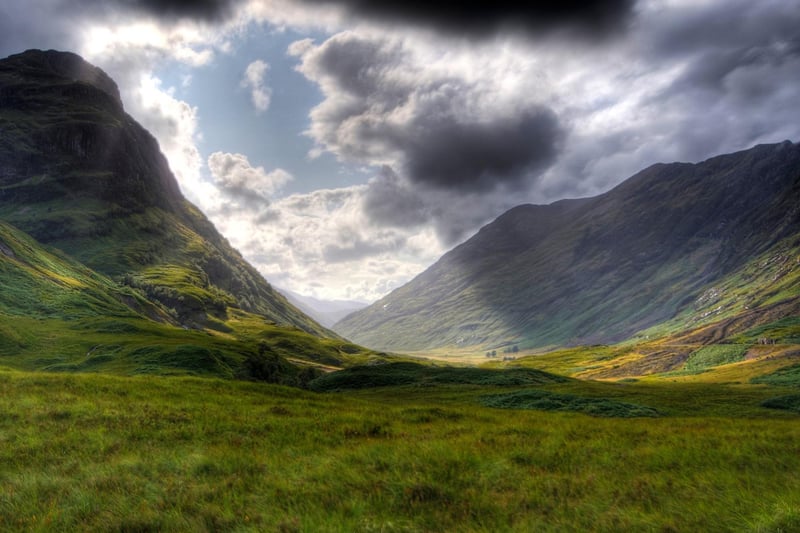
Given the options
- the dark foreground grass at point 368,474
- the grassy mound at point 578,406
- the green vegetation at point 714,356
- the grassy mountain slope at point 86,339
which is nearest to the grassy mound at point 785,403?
the grassy mound at point 578,406

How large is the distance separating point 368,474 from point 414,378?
187ft

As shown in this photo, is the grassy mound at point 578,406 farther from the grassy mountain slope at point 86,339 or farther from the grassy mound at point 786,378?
the grassy mound at point 786,378

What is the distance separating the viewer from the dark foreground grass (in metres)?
6.52

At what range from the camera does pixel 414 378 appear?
63.8 m

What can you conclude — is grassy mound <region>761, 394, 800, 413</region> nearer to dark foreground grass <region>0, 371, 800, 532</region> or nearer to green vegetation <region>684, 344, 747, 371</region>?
dark foreground grass <region>0, 371, 800, 532</region>

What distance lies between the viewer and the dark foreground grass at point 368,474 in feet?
21.4

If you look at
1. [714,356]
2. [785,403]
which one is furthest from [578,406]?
[714,356]

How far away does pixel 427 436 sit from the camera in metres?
12.3

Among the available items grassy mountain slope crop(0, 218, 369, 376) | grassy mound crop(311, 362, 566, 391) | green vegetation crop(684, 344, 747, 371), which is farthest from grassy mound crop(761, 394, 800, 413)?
green vegetation crop(684, 344, 747, 371)

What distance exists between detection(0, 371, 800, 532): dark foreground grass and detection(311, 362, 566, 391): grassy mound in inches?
1748

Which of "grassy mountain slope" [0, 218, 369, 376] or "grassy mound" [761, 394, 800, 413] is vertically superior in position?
"grassy mountain slope" [0, 218, 369, 376]

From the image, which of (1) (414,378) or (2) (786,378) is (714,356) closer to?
(2) (786,378)

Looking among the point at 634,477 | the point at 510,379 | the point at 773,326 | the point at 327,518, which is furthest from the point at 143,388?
the point at 773,326

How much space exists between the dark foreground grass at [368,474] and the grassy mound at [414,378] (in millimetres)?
44397
